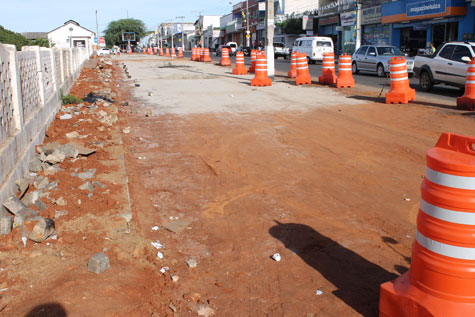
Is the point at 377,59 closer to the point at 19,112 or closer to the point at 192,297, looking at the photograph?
the point at 19,112

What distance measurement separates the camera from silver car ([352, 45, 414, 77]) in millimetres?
23047

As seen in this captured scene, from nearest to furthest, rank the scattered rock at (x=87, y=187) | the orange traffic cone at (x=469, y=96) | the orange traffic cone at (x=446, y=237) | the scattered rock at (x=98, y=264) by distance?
the orange traffic cone at (x=446, y=237), the scattered rock at (x=98, y=264), the scattered rock at (x=87, y=187), the orange traffic cone at (x=469, y=96)

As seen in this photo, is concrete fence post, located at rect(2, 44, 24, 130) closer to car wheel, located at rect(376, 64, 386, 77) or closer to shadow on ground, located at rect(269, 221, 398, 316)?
Answer: shadow on ground, located at rect(269, 221, 398, 316)

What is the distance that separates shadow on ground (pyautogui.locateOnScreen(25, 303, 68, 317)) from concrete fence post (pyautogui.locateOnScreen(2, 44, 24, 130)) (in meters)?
3.90

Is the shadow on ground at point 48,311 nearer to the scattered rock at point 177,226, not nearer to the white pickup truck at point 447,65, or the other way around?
the scattered rock at point 177,226

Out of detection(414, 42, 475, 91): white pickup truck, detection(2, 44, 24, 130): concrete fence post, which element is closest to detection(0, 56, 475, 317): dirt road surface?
detection(2, 44, 24, 130): concrete fence post

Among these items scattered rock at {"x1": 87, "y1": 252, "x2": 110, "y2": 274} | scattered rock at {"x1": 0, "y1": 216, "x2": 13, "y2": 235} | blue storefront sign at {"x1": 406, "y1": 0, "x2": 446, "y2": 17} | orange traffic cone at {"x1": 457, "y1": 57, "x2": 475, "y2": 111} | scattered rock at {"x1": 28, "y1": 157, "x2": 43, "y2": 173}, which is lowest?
scattered rock at {"x1": 87, "y1": 252, "x2": 110, "y2": 274}

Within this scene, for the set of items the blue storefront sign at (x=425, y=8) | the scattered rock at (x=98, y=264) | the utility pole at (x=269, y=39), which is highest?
the blue storefront sign at (x=425, y=8)

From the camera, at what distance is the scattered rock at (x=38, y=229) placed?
14.3 feet

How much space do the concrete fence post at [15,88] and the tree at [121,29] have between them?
134655mm

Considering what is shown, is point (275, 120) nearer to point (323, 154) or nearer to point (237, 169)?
point (323, 154)

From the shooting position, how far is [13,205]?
4.77 meters

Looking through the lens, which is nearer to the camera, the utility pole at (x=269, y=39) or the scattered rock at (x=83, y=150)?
the scattered rock at (x=83, y=150)

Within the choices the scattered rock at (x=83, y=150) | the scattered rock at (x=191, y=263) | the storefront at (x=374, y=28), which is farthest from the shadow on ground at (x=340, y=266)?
the storefront at (x=374, y=28)
